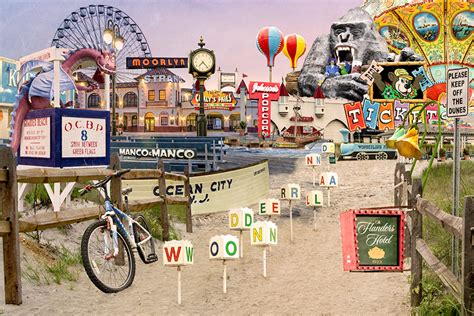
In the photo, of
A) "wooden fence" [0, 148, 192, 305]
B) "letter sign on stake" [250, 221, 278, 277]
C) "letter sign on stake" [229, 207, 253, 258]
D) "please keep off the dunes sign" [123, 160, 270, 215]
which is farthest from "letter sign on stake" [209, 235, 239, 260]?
"please keep off the dunes sign" [123, 160, 270, 215]

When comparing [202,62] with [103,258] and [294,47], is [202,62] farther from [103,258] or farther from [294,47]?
[294,47]

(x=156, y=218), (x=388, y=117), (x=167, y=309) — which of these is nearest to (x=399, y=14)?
(x=388, y=117)

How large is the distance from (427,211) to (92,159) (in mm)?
6092

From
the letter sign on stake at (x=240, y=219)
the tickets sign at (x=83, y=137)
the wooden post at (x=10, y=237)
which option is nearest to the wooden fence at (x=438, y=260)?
the letter sign on stake at (x=240, y=219)

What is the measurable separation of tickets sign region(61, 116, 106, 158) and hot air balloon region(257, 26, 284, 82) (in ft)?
167

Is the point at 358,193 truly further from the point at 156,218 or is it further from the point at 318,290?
the point at 318,290

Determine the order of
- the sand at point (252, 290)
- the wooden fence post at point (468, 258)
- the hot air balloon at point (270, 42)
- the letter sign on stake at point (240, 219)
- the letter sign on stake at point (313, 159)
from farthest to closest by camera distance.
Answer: the hot air balloon at point (270, 42), the letter sign on stake at point (313, 159), the letter sign on stake at point (240, 219), the sand at point (252, 290), the wooden fence post at point (468, 258)

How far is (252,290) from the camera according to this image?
703 cm

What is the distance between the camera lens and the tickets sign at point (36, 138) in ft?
27.5

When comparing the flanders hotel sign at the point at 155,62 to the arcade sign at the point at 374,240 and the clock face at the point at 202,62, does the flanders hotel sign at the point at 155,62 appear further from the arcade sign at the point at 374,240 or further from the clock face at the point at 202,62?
the arcade sign at the point at 374,240

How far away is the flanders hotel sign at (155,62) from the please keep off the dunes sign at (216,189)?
1548 inches

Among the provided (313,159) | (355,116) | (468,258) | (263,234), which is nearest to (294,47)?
(355,116)

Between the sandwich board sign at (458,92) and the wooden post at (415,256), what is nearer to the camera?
the wooden post at (415,256)

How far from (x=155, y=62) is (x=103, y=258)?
4940cm
